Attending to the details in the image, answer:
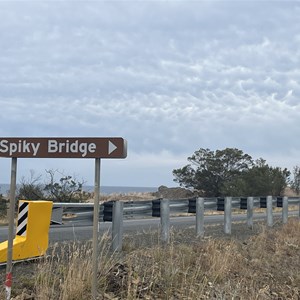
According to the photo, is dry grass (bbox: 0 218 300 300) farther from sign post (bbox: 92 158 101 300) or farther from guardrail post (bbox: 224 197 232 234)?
guardrail post (bbox: 224 197 232 234)

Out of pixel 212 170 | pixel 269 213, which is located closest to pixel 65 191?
pixel 269 213

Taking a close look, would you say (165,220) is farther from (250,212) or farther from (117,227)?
(250,212)

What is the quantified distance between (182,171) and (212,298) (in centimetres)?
4769

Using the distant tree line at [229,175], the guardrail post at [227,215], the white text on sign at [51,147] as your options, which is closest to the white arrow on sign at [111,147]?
the white text on sign at [51,147]

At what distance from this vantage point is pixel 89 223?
9906 mm

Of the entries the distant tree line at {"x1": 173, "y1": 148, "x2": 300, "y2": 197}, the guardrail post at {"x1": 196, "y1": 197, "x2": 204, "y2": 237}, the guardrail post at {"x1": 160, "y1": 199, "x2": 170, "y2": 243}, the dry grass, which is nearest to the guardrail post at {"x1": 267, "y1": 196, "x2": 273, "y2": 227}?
the guardrail post at {"x1": 196, "y1": 197, "x2": 204, "y2": 237}

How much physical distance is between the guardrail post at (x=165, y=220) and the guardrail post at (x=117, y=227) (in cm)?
142

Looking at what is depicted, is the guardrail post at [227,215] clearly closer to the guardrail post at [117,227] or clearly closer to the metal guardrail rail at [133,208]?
the metal guardrail rail at [133,208]

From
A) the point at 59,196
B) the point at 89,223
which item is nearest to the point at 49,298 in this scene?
the point at 89,223

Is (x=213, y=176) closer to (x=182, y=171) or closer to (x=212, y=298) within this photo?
(x=182, y=171)

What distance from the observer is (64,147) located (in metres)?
5.41

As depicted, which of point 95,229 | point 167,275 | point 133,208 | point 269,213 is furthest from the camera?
point 269,213

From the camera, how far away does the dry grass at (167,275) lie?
5773 millimetres

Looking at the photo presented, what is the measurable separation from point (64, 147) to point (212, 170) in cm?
4689
